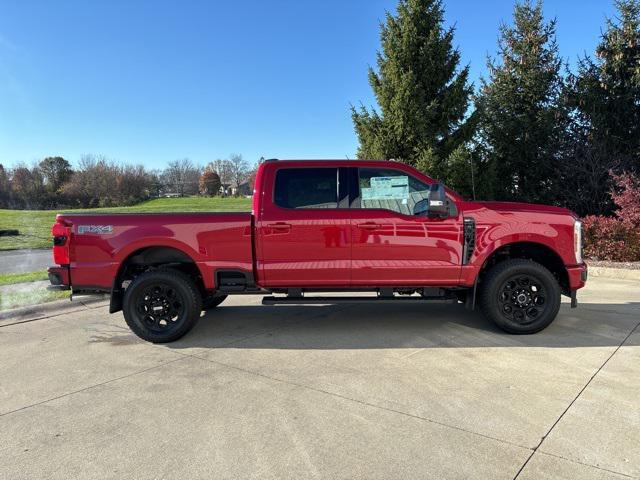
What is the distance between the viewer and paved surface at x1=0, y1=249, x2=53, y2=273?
1156cm

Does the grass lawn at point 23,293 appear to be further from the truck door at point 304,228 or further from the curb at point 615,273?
the curb at point 615,273

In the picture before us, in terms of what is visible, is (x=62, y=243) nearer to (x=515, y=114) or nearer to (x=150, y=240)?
(x=150, y=240)

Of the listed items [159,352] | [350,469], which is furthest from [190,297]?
[350,469]

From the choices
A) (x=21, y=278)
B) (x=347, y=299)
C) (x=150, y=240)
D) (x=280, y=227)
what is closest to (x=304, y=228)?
(x=280, y=227)

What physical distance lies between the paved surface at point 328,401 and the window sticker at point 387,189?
63.5 inches

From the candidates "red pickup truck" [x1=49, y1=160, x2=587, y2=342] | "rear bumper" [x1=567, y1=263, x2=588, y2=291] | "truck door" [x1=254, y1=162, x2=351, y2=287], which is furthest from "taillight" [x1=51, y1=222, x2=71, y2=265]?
"rear bumper" [x1=567, y1=263, x2=588, y2=291]

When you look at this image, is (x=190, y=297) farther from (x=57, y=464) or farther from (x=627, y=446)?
(x=627, y=446)

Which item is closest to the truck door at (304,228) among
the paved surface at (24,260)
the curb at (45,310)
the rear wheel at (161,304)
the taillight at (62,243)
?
the rear wheel at (161,304)

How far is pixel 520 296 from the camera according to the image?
5.09 metres

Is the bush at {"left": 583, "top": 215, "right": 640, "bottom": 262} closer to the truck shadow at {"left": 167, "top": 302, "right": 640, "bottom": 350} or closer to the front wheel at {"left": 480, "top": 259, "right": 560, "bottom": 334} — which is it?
the truck shadow at {"left": 167, "top": 302, "right": 640, "bottom": 350}

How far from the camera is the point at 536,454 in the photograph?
2746mm

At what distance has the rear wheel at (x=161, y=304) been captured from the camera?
16.7ft

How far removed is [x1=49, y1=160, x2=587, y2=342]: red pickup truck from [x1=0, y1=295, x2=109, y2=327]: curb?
1.77 meters

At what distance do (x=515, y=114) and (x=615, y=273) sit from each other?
640 centimetres
